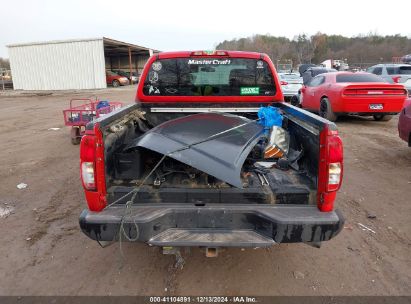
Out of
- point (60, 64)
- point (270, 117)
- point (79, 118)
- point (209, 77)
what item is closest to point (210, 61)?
point (209, 77)

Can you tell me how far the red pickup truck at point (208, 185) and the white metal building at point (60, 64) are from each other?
26.5 m

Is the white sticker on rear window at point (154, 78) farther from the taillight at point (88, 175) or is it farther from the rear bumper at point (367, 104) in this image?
the rear bumper at point (367, 104)

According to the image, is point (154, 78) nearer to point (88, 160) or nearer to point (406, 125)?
point (88, 160)

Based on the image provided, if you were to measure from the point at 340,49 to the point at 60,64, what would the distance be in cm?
8781

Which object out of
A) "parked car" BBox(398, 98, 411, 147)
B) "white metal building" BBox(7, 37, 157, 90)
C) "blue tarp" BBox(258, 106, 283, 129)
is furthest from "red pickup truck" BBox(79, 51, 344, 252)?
"white metal building" BBox(7, 37, 157, 90)

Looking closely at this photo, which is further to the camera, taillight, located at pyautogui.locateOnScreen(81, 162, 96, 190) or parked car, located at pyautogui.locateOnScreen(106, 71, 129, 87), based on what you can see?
parked car, located at pyautogui.locateOnScreen(106, 71, 129, 87)

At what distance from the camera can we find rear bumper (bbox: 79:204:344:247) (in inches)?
103

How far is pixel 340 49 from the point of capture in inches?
3812

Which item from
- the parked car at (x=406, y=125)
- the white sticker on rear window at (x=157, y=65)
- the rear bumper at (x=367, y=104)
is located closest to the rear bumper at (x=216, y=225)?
the white sticker on rear window at (x=157, y=65)

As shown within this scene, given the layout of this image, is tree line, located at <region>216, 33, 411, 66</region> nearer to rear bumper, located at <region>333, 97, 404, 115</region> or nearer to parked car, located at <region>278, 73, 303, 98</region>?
parked car, located at <region>278, 73, 303, 98</region>

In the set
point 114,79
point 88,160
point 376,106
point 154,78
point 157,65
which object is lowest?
point 114,79

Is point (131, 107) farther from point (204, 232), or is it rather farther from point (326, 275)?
point (326, 275)

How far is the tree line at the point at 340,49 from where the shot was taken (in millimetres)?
72519

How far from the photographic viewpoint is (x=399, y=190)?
5227 mm
